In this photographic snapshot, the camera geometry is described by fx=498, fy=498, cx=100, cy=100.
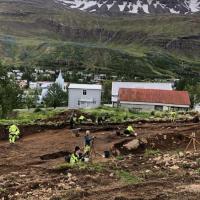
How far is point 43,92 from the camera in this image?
14950cm

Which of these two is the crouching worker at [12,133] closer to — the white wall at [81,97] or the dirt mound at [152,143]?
the dirt mound at [152,143]

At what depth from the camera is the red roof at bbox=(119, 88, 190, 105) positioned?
9281 cm

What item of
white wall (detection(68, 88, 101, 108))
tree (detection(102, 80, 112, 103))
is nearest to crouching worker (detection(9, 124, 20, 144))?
white wall (detection(68, 88, 101, 108))

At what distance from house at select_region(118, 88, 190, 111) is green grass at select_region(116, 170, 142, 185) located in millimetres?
71579

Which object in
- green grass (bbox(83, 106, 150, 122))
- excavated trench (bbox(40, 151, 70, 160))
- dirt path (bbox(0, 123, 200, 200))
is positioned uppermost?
green grass (bbox(83, 106, 150, 122))

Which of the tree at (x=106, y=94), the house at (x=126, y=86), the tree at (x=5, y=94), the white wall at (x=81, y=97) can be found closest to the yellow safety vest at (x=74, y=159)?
the tree at (x=5, y=94)

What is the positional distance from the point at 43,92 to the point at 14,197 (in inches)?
5243

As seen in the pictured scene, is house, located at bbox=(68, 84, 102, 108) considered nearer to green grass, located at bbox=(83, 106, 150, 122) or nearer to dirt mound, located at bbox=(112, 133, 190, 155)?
green grass, located at bbox=(83, 106, 150, 122)

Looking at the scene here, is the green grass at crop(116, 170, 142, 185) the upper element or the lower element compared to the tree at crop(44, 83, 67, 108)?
lower

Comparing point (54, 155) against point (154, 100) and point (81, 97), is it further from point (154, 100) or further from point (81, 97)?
point (81, 97)

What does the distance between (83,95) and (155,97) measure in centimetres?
1954

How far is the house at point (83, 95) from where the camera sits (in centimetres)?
10700

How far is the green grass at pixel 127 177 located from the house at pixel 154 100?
7158 centimetres

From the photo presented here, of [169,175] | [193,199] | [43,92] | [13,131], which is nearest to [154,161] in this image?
[169,175]
